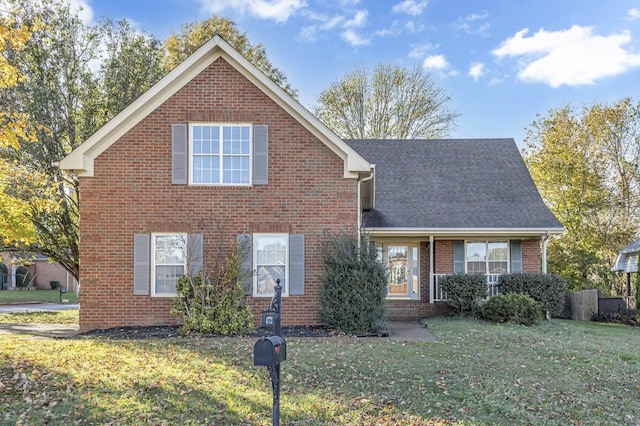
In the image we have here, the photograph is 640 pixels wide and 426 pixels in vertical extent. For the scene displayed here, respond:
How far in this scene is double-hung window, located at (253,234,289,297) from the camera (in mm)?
13336

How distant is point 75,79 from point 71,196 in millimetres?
3880

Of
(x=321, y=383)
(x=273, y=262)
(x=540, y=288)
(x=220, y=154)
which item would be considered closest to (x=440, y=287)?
(x=540, y=288)

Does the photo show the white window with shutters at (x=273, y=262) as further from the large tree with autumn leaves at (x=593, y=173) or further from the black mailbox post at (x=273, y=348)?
the large tree with autumn leaves at (x=593, y=173)

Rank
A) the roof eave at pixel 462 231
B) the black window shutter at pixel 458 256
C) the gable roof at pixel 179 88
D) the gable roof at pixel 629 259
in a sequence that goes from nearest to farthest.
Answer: the gable roof at pixel 179 88 → the roof eave at pixel 462 231 → the black window shutter at pixel 458 256 → the gable roof at pixel 629 259

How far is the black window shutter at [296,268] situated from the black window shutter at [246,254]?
0.94 meters

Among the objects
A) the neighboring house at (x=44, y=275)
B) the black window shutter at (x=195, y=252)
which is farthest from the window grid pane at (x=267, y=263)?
the neighboring house at (x=44, y=275)

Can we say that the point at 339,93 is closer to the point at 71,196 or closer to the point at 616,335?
the point at 71,196

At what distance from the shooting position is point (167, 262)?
1320 cm

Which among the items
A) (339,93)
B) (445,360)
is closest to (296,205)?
(445,360)

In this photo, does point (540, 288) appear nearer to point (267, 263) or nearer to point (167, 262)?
point (267, 263)

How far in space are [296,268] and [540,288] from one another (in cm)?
733

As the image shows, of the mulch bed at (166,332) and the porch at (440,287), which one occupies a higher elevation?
the porch at (440,287)

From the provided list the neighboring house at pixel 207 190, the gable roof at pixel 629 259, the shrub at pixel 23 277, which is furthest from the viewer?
the shrub at pixel 23 277

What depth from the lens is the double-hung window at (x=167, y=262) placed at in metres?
13.2
